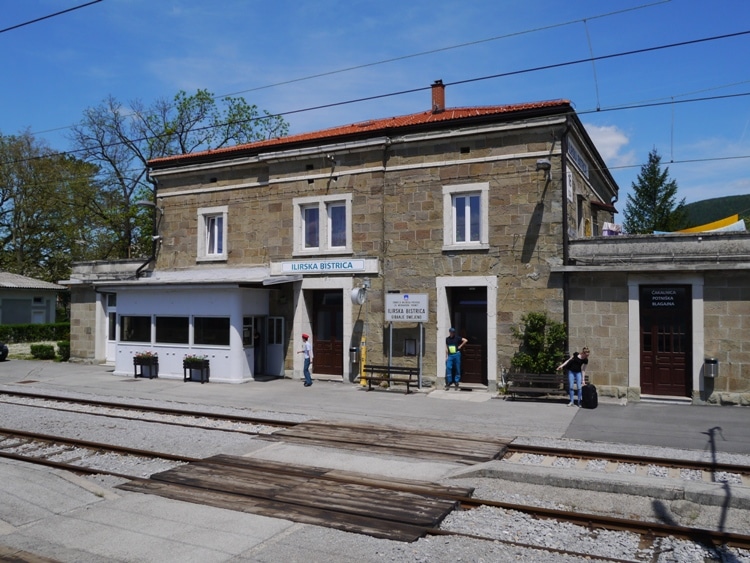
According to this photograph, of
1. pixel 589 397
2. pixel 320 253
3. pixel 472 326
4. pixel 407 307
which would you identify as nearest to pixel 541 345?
pixel 589 397

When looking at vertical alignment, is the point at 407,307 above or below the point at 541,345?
above

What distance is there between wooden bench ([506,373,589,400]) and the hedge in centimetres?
3291

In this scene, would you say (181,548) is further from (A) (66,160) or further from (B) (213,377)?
(A) (66,160)

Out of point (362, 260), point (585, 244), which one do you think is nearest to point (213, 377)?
point (362, 260)

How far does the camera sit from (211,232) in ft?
75.9

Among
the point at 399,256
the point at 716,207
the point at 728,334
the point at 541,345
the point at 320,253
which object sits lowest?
the point at 541,345

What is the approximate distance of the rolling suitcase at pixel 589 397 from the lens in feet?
49.7

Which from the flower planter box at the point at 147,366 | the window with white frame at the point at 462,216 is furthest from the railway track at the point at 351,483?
the flower planter box at the point at 147,366

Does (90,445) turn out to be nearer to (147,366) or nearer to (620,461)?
(620,461)

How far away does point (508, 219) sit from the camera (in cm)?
1762

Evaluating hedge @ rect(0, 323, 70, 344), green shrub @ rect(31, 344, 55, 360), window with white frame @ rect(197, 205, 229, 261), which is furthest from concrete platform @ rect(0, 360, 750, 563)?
hedge @ rect(0, 323, 70, 344)

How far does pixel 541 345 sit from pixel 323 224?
309 inches

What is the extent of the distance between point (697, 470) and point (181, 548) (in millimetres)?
7600

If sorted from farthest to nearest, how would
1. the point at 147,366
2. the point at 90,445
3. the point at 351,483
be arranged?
the point at 147,366 → the point at 90,445 → the point at 351,483
